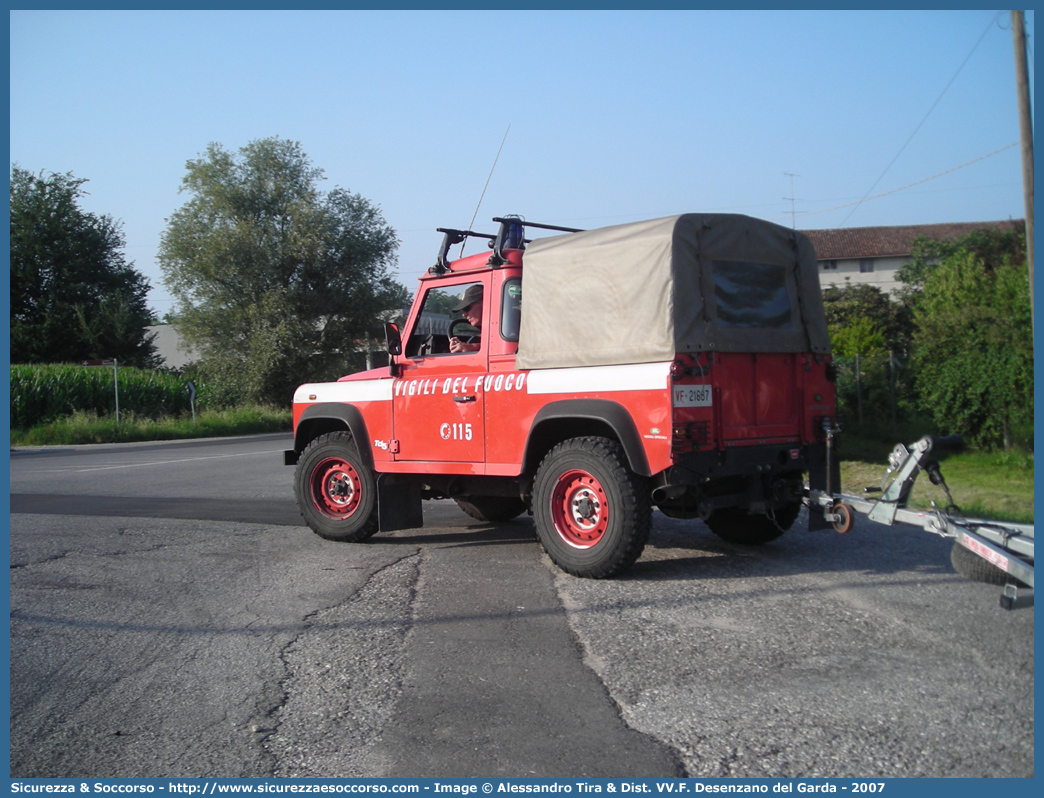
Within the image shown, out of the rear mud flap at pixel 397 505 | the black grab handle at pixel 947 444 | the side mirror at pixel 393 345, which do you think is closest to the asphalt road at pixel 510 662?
the rear mud flap at pixel 397 505

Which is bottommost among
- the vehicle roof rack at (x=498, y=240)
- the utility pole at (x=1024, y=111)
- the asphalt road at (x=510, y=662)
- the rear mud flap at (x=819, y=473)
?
the asphalt road at (x=510, y=662)

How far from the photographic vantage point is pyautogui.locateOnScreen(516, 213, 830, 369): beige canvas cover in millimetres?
5891

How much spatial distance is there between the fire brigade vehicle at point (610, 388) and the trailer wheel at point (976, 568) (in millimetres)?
1136

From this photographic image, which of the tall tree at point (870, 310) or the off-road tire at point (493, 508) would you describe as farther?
the tall tree at point (870, 310)

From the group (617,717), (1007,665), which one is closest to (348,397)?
(617,717)

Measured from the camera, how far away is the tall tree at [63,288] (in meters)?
42.3

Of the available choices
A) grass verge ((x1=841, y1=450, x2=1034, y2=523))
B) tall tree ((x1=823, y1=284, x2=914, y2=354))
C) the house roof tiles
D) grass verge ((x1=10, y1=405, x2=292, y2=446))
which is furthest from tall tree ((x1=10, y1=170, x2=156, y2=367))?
the house roof tiles

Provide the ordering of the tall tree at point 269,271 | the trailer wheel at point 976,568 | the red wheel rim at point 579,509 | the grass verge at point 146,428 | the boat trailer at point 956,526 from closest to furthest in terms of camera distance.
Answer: the boat trailer at point 956,526, the trailer wheel at point 976,568, the red wheel rim at point 579,509, the grass verge at point 146,428, the tall tree at point 269,271

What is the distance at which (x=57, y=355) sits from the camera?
4259cm

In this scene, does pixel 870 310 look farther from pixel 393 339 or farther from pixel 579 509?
pixel 579 509

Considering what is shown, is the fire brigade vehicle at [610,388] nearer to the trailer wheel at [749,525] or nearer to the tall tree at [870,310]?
the trailer wheel at [749,525]

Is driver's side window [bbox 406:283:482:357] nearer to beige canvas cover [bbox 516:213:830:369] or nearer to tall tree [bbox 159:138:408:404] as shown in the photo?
beige canvas cover [bbox 516:213:830:369]

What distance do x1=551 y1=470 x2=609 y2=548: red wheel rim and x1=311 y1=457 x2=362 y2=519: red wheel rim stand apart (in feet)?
7.78

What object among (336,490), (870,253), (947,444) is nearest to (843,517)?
(947,444)
